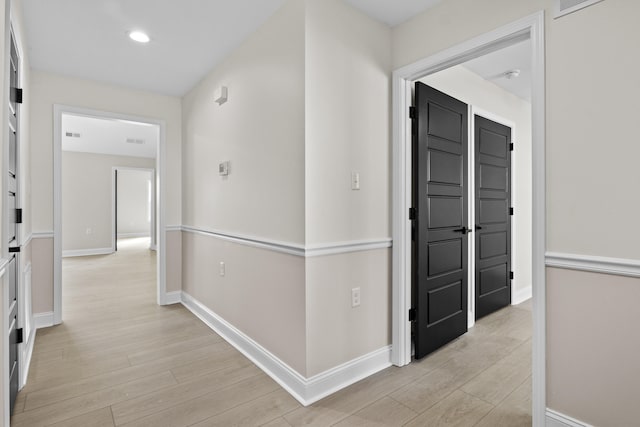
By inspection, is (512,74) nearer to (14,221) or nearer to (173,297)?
(14,221)

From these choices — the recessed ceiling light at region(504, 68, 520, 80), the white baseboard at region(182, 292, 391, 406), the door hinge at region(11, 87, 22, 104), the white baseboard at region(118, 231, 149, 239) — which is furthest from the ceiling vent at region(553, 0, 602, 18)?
the white baseboard at region(118, 231, 149, 239)

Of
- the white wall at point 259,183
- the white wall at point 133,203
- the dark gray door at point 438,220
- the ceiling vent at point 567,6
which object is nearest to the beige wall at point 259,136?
the white wall at point 259,183

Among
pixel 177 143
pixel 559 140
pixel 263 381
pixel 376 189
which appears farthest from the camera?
pixel 177 143

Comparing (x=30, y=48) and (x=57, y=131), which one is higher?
(x=30, y=48)

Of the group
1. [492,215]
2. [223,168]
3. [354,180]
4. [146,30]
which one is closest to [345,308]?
[354,180]

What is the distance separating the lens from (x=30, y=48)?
2711 mm

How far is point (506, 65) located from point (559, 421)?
2.86 metres

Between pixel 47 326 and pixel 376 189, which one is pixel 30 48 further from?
pixel 376 189

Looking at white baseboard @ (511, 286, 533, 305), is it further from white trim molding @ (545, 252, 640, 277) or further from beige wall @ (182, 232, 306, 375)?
beige wall @ (182, 232, 306, 375)

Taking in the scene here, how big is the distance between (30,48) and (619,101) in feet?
13.1

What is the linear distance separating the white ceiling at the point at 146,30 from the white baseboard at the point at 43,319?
2366 millimetres

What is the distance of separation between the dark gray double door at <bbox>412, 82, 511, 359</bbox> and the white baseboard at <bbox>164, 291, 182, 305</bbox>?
9.31 feet

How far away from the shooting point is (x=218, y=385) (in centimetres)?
213

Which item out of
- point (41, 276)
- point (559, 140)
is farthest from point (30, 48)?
point (559, 140)
